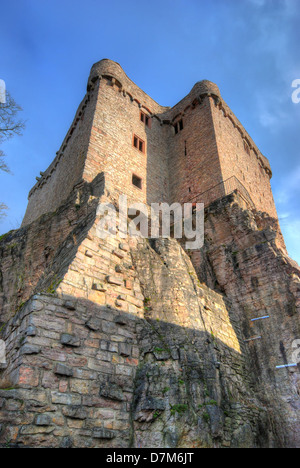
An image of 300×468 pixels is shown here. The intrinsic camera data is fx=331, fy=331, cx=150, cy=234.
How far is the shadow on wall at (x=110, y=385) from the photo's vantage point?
4996 millimetres

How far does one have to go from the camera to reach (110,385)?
5.91m

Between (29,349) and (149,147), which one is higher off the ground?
(149,147)

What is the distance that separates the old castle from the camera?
5.36 metres

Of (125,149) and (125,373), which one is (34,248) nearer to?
(125,373)

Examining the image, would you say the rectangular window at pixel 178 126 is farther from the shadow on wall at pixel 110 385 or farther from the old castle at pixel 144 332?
the shadow on wall at pixel 110 385

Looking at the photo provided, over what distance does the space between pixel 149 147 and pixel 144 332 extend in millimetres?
13624

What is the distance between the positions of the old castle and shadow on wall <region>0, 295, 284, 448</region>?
0.02 metres

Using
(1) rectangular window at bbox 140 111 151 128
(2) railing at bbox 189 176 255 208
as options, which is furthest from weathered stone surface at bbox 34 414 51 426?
(1) rectangular window at bbox 140 111 151 128

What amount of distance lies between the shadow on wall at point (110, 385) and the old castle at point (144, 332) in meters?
0.02

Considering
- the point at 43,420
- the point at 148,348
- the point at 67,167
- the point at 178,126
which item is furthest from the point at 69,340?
the point at 178,126

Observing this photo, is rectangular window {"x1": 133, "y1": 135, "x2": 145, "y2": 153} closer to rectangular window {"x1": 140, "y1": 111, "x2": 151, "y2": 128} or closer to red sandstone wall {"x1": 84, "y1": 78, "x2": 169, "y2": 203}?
red sandstone wall {"x1": 84, "y1": 78, "x2": 169, "y2": 203}

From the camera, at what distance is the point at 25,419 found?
4727 mm
